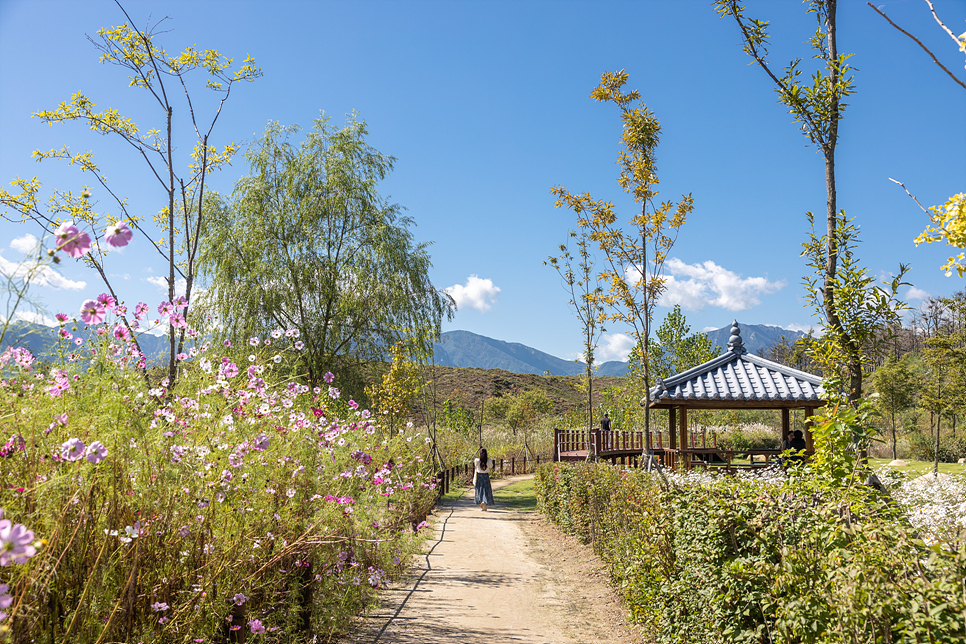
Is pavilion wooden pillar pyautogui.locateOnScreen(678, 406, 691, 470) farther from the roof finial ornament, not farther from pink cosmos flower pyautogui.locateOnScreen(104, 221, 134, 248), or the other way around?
pink cosmos flower pyautogui.locateOnScreen(104, 221, 134, 248)

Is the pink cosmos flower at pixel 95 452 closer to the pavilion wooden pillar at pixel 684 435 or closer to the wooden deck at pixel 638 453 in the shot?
the wooden deck at pixel 638 453

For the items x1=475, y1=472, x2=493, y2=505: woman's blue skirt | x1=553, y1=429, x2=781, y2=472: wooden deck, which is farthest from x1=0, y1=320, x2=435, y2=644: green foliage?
x1=475, y1=472, x2=493, y2=505: woman's blue skirt

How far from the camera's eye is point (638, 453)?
47.0ft

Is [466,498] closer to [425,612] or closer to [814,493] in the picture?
[425,612]

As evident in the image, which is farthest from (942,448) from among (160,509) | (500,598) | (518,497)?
(160,509)

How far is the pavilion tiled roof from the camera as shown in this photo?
1008 cm

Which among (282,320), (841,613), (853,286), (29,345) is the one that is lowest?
(841,613)

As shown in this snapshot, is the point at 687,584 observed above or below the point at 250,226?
below

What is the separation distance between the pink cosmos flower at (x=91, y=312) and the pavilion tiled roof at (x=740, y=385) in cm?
893

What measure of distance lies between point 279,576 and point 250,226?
10167 millimetres

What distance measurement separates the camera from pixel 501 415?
3259 centimetres

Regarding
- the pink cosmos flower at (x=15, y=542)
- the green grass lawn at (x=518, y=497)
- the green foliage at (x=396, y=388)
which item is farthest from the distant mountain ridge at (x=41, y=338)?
the green grass lawn at (x=518, y=497)

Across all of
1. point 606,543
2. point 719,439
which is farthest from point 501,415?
point 606,543

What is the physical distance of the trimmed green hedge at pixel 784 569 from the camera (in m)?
2.06
